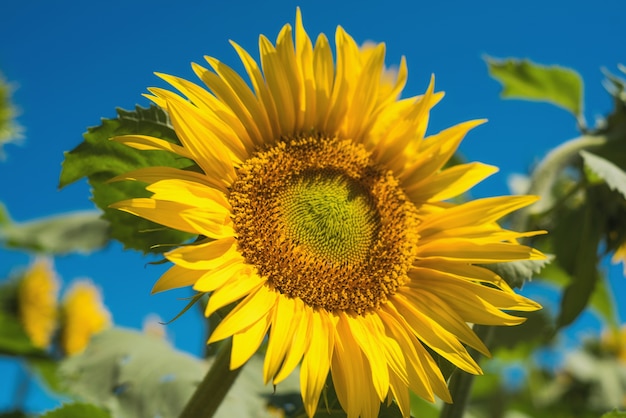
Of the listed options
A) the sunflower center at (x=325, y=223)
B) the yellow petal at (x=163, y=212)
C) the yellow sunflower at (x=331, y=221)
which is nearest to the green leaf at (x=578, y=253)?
the yellow sunflower at (x=331, y=221)

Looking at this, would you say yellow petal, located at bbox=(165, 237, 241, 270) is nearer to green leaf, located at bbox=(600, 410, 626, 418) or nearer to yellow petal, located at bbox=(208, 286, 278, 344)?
yellow petal, located at bbox=(208, 286, 278, 344)

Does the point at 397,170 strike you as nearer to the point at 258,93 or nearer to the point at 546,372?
the point at 258,93

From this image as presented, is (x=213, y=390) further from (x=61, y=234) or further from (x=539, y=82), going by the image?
(x=61, y=234)

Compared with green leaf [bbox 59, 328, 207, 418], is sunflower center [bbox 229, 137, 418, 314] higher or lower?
higher

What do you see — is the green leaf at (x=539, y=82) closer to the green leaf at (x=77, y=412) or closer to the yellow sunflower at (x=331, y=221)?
the yellow sunflower at (x=331, y=221)

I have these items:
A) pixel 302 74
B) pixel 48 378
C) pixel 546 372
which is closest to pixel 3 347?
pixel 48 378

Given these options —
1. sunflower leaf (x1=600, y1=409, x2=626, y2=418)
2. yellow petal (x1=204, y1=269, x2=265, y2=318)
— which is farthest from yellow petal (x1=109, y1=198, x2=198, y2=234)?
sunflower leaf (x1=600, y1=409, x2=626, y2=418)
